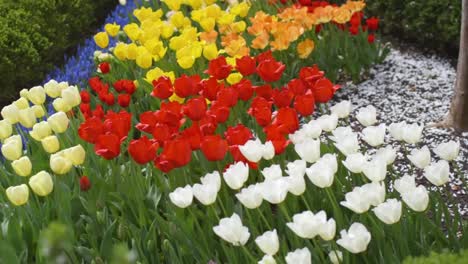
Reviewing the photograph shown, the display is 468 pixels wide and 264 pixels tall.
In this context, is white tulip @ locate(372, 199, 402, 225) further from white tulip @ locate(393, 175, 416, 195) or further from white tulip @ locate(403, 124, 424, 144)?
white tulip @ locate(403, 124, 424, 144)

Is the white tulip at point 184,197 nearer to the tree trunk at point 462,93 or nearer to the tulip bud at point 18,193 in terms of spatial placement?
the tulip bud at point 18,193

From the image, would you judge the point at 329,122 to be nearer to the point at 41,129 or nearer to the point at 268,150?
the point at 268,150

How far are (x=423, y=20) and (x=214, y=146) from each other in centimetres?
340

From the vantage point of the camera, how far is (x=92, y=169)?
3.06 metres

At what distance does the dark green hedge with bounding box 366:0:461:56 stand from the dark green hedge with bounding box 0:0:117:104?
2.49 meters

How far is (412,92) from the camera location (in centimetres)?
475

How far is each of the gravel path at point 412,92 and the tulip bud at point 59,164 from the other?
1724 millimetres

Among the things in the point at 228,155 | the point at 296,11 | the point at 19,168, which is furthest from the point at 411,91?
the point at 19,168

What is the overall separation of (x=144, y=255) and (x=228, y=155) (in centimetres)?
67

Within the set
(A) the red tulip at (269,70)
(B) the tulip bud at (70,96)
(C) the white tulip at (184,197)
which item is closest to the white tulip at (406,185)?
(C) the white tulip at (184,197)

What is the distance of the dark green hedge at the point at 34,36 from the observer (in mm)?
5332

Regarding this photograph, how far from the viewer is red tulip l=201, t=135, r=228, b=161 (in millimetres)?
2637

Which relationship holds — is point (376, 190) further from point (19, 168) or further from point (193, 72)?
point (193, 72)

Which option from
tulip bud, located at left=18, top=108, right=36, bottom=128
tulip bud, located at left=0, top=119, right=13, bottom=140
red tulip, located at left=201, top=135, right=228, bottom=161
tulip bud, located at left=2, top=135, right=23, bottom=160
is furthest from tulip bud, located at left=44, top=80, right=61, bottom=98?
red tulip, located at left=201, top=135, right=228, bottom=161
